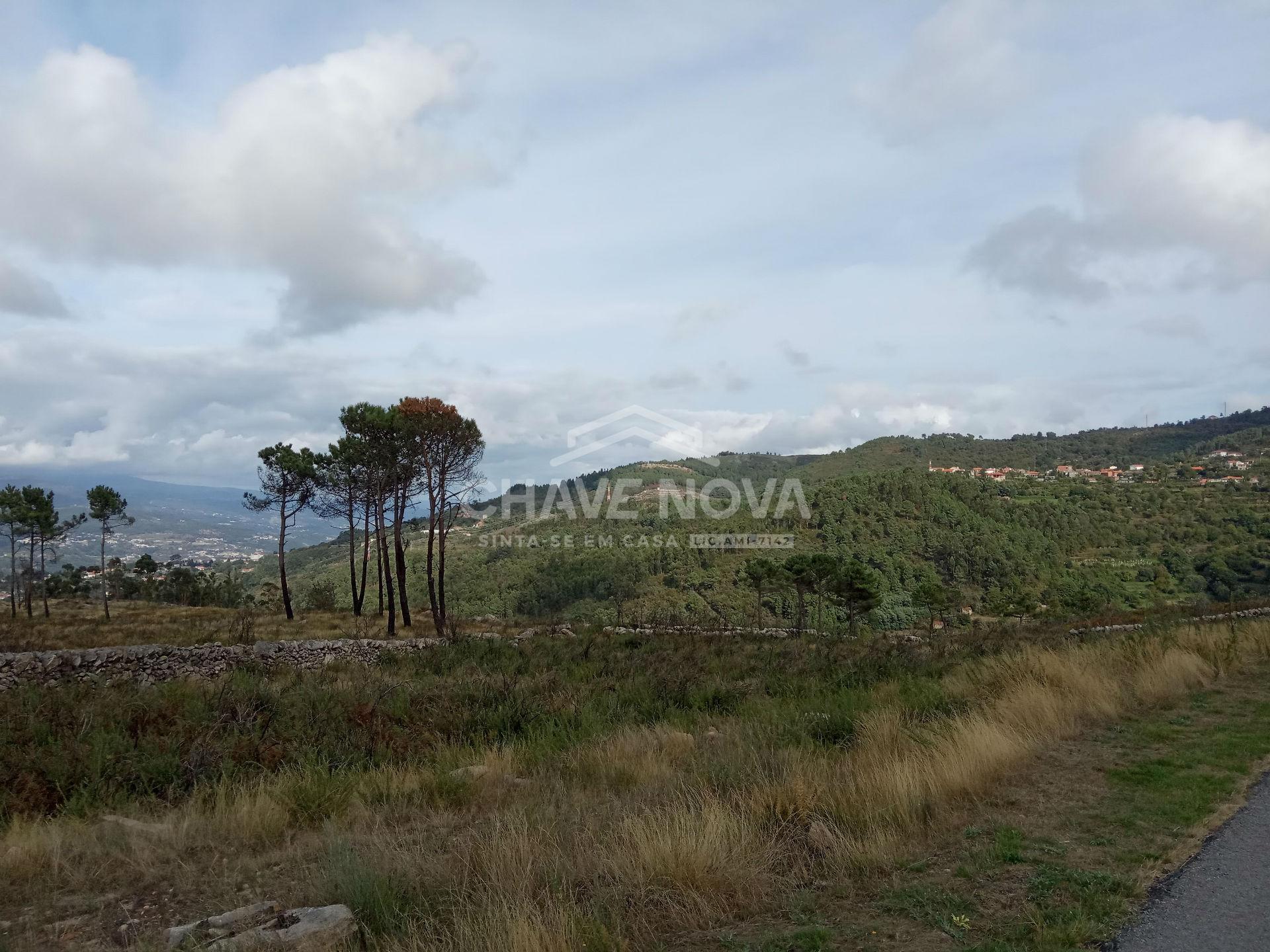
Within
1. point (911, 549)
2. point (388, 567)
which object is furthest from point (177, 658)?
point (911, 549)

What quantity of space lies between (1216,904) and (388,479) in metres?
26.6

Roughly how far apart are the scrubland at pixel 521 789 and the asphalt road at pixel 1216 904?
3.88 feet

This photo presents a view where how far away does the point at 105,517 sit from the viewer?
115ft

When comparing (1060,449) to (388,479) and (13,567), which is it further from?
(13,567)

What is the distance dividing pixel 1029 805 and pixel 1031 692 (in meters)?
2.90

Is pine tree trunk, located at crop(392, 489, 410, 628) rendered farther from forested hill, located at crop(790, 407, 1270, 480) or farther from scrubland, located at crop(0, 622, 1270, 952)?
forested hill, located at crop(790, 407, 1270, 480)

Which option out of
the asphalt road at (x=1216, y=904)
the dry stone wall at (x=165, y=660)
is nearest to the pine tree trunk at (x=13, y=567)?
the dry stone wall at (x=165, y=660)

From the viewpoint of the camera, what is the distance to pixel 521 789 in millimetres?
5754

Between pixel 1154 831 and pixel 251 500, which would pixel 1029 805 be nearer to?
pixel 1154 831

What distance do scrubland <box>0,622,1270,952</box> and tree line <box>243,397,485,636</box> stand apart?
14.9 meters

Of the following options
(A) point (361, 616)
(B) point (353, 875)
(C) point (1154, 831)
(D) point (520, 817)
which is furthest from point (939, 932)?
(A) point (361, 616)

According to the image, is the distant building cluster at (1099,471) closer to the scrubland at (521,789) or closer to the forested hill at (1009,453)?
the forested hill at (1009,453)

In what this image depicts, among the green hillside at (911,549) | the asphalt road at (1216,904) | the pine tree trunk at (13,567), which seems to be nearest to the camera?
the asphalt road at (1216,904)

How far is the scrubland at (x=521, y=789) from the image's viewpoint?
3529mm
